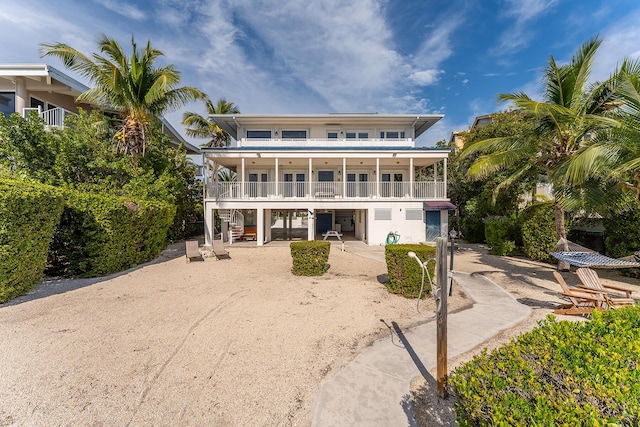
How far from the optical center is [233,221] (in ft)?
56.6

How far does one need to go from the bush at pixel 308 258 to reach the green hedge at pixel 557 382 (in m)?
6.95

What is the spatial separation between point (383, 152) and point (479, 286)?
1033 cm

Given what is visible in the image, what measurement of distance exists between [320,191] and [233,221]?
630 cm

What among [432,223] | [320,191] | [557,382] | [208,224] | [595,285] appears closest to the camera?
[557,382]

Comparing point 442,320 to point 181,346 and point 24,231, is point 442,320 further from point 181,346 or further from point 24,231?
point 24,231

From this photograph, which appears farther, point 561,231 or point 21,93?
point 21,93

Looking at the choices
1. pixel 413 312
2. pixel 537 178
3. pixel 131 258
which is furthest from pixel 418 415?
pixel 537 178

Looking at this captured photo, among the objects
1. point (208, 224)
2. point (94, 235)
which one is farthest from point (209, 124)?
point (94, 235)

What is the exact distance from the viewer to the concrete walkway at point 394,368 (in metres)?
3.01

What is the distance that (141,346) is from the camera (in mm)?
4508

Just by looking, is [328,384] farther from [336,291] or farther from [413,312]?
[336,291]

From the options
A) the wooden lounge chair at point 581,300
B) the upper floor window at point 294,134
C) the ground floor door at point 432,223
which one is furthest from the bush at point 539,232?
the upper floor window at point 294,134

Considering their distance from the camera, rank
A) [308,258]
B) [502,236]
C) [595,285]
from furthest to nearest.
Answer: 1. [502,236]
2. [308,258]
3. [595,285]

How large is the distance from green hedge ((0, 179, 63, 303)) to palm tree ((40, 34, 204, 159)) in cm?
695
